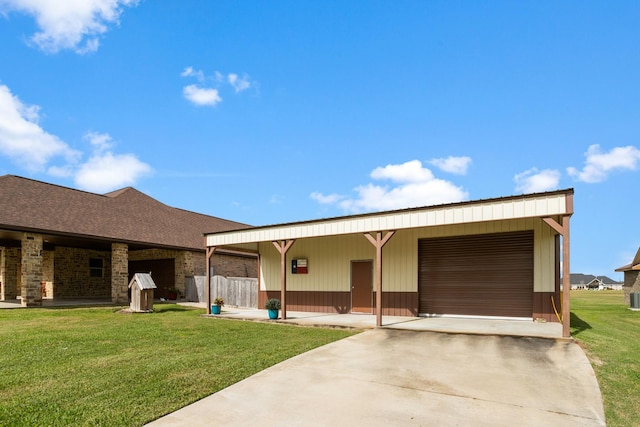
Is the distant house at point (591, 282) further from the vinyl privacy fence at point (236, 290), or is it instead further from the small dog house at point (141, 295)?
the small dog house at point (141, 295)

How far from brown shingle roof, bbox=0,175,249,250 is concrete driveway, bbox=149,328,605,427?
15972 millimetres

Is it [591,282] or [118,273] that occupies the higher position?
[118,273]

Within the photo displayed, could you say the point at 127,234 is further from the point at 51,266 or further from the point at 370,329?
the point at 370,329

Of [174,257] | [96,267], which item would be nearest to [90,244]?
[96,267]

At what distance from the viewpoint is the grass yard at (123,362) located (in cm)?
540

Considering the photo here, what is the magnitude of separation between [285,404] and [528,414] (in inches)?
125

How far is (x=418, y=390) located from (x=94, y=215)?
71.3 ft

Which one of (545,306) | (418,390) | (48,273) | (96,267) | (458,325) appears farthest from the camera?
(96,267)

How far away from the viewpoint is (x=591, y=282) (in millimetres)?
120188

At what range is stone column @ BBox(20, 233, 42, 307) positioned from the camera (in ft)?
59.7

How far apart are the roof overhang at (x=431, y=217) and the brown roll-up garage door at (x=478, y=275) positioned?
3.13m

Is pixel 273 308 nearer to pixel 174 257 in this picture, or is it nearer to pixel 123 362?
pixel 123 362

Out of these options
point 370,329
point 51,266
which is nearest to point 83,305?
point 51,266

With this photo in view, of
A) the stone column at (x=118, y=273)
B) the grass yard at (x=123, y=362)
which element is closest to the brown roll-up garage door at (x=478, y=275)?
the grass yard at (x=123, y=362)
